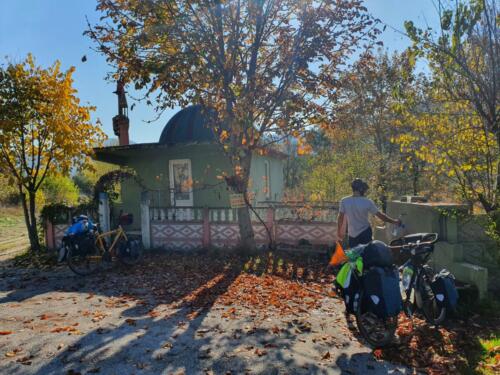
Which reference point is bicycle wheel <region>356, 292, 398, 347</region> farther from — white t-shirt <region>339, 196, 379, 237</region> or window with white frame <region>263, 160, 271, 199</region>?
window with white frame <region>263, 160, 271, 199</region>

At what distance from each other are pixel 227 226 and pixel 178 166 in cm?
469

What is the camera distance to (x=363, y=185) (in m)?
5.54

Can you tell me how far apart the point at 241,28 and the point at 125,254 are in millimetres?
6083

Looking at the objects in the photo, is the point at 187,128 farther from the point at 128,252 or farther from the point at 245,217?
Answer: the point at 128,252

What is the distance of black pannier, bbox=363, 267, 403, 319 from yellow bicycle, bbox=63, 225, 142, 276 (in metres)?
6.40

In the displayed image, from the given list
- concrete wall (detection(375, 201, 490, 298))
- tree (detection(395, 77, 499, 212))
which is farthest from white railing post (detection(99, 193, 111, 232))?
concrete wall (detection(375, 201, 490, 298))

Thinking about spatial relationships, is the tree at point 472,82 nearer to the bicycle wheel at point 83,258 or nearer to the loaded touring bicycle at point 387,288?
the loaded touring bicycle at point 387,288

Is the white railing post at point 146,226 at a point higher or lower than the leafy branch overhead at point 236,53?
lower

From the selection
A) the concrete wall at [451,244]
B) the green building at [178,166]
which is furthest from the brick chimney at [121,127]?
the concrete wall at [451,244]

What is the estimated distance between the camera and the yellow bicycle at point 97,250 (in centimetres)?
805

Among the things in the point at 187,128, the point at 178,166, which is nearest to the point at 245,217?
the point at 178,166

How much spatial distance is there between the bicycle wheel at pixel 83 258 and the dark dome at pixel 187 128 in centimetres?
656

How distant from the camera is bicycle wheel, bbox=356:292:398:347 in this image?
3965mm

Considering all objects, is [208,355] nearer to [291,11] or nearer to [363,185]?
[363,185]
